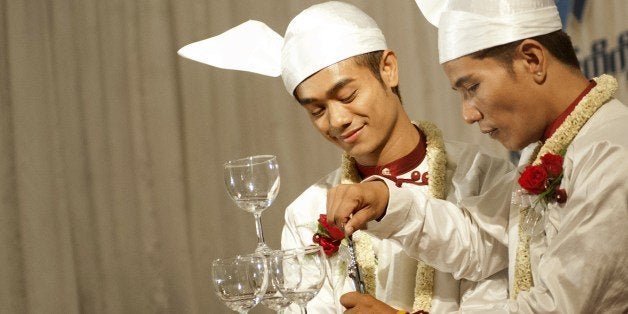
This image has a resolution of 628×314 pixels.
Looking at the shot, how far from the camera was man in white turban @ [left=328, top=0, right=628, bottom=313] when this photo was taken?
186cm

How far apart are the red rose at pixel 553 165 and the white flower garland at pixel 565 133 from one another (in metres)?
0.03

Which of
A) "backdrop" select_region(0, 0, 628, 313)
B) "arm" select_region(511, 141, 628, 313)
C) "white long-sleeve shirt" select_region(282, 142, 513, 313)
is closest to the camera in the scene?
"arm" select_region(511, 141, 628, 313)

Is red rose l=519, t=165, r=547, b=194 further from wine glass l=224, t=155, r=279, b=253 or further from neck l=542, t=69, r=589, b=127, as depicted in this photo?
wine glass l=224, t=155, r=279, b=253

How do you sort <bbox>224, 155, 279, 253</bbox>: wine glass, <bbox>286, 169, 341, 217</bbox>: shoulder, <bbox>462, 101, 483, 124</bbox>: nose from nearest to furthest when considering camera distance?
<bbox>462, 101, 483, 124</bbox>: nose → <bbox>224, 155, 279, 253</bbox>: wine glass → <bbox>286, 169, 341, 217</bbox>: shoulder

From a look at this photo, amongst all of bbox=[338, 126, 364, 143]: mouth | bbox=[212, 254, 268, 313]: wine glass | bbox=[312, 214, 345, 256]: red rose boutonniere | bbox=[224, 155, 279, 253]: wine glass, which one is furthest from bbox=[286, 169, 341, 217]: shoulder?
bbox=[212, 254, 268, 313]: wine glass

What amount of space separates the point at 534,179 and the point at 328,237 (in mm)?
646

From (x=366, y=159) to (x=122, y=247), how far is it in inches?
94.3

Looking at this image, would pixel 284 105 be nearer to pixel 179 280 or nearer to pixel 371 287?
pixel 179 280

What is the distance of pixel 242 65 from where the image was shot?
8.60 ft

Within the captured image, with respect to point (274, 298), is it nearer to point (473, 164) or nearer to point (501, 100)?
point (501, 100)

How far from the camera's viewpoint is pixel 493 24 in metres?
2.11

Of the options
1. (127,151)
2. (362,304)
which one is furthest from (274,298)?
(127,151)

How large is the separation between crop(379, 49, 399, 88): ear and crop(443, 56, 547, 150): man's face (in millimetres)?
404

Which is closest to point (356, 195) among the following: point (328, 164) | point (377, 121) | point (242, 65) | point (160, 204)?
point (377, 121)
